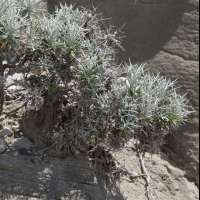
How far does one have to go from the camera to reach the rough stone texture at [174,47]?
334cm

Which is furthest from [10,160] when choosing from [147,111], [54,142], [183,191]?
[183,191]

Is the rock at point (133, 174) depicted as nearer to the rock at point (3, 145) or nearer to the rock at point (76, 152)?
the rock at point (76, 152)

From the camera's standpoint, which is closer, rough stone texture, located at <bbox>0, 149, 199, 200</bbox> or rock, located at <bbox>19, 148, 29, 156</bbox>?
rough stone texture, located at <bbox>0, 149, 199, 200</bbox>

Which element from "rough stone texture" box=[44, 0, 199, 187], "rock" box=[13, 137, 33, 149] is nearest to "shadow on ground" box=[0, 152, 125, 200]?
"rock" box=[13, 137, 33, 149]

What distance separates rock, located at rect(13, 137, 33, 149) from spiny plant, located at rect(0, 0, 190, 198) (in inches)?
11.7

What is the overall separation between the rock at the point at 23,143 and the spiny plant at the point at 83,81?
298 millimetres

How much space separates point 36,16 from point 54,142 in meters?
1.28

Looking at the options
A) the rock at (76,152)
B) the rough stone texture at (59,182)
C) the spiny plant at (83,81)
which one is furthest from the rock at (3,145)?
the rock at (76,152)

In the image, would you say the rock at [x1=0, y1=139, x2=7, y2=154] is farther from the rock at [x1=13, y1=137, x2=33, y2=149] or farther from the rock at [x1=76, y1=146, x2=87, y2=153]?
the rock at [x1=76, y1=146, x2=87, y2=153]

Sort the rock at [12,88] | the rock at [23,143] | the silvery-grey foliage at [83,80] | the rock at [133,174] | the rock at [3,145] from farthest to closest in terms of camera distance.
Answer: the rock at [12,88] < the rock at [133,174] < the rock at [23,143] < the rock at [3,145] < the silvery-grey foliage at [83,80]

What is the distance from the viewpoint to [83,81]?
6.82ft

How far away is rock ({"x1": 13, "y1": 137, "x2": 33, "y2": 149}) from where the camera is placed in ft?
7.79

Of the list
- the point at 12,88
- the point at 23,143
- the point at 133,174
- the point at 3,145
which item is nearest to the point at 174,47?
the point at 133,174

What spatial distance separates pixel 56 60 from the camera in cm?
209
